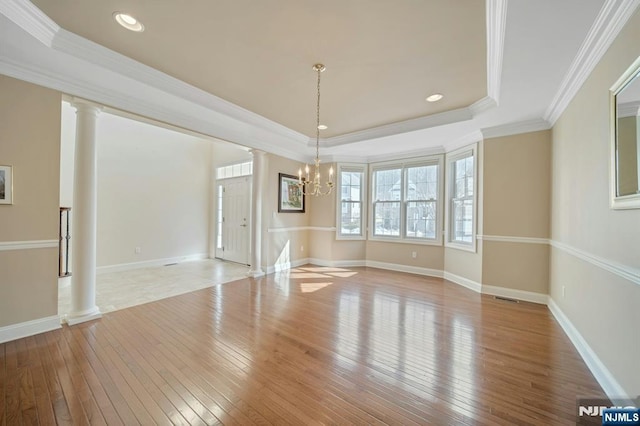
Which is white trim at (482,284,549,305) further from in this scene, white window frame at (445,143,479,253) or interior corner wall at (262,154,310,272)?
interior corner wall at (262,154,310,272)

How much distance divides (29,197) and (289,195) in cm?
399

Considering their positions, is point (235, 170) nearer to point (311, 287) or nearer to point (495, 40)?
point (311, 287)

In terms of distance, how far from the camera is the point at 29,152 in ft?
8.43

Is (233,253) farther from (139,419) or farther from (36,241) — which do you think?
(139,419)

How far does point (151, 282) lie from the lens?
15.0ft

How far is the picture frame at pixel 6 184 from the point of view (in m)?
2.42

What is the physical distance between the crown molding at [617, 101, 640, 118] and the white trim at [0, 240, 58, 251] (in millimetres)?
4990

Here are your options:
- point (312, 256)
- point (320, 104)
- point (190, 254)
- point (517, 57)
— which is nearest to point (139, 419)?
point (320, 104)

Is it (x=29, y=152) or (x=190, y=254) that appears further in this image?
(x=190, y=254)

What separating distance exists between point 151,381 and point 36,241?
2025 mm

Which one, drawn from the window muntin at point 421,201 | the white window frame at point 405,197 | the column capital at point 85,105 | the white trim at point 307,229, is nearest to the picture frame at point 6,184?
the column capital at point 85,105

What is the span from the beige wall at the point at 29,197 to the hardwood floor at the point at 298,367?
0.39 metres

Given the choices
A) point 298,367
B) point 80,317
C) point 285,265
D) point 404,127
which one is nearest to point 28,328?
point 80,317

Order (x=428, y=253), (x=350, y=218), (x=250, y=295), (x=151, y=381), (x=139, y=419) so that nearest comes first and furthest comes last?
(x=139, y=419)
(x=151, y=381)
(x=250, y=295)
(x=428, y=253)
(x=350, y=218)
